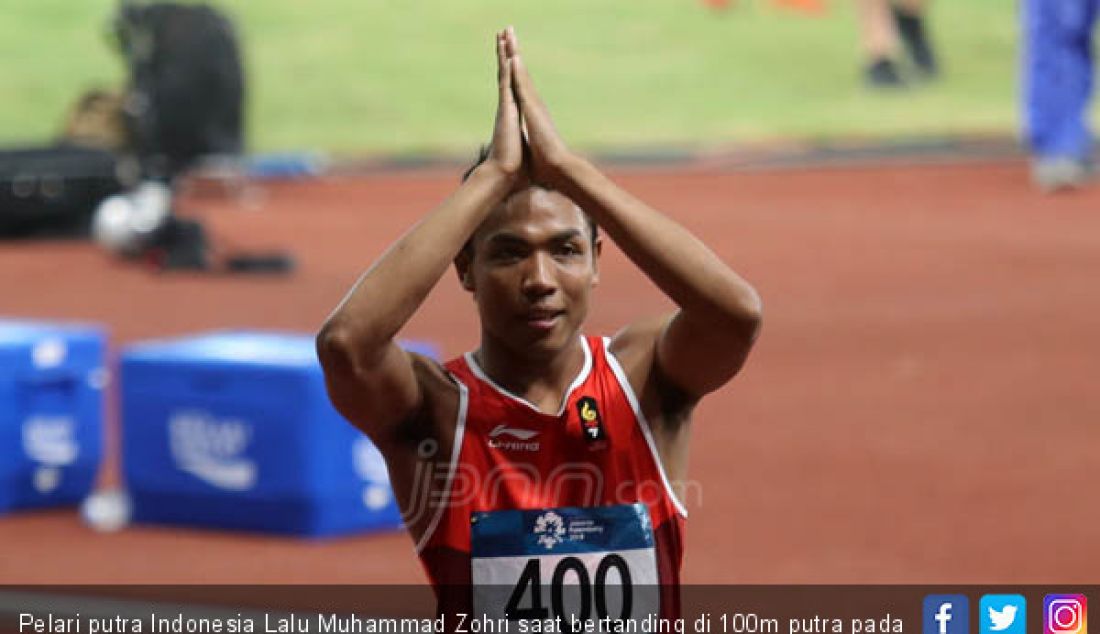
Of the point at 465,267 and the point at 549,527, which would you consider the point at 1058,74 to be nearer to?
the point at 465,267

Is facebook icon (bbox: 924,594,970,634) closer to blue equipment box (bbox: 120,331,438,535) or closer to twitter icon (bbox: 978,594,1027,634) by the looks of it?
twitter icon (bbox: 978,594,1027,634)

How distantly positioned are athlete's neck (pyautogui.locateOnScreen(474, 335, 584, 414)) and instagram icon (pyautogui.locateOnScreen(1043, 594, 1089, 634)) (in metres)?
3.43

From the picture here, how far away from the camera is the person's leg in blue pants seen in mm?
17266

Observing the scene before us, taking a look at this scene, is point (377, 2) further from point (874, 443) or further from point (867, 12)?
point (874, 443)

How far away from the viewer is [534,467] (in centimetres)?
371

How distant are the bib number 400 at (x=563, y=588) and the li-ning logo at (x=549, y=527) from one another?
43 mm

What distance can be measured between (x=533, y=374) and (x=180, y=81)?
38.8 feet

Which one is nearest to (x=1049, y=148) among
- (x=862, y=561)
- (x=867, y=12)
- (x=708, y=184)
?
(x=708, y=184)

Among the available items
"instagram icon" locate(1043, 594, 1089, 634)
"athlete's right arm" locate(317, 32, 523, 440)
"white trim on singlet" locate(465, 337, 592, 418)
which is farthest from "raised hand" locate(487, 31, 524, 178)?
"instagram icon" locate(1043, 594, 1089, 634)

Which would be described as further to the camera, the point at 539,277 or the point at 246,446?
the point at 246,446

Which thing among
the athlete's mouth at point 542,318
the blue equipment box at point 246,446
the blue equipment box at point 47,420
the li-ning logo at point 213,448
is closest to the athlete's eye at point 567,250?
the athlete's mouth at point 542,318

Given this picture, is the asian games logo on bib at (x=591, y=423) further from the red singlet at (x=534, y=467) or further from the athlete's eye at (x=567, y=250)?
the athlete's eye at (x=567, y=250)

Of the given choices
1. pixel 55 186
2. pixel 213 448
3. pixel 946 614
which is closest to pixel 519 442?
pixel 946 614

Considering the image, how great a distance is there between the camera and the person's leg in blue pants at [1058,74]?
1727 centimetres
